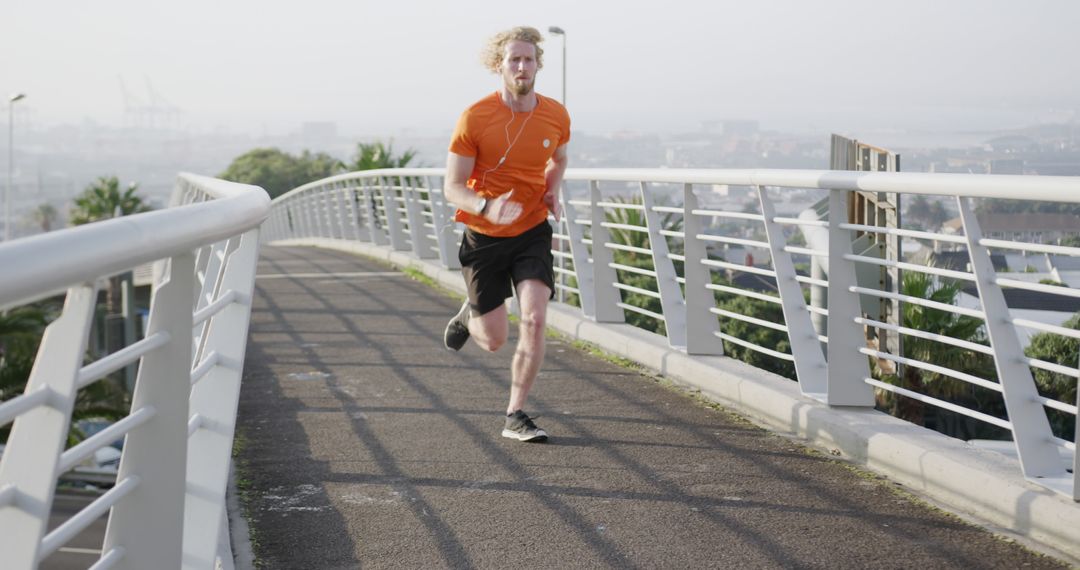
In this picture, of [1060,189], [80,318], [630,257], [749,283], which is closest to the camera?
[80,318]

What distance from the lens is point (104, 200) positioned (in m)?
63.6

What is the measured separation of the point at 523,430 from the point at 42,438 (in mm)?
4164

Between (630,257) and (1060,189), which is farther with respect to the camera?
(630,257)

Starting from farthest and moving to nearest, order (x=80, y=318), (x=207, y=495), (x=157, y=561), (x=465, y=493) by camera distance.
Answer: (x=465, y=493)
(x=207, y=495)
(x=157, y=561)
(x=80, y=318)

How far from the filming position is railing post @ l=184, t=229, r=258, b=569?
139 inches

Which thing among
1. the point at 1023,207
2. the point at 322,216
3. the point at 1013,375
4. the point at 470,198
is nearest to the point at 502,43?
the point at 470,198

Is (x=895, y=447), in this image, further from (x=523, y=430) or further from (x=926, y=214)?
(x=523, y=430)

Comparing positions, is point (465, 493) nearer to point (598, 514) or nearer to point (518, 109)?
point (598, 514)

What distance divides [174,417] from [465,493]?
2.43 metres

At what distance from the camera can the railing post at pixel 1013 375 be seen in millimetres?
4777

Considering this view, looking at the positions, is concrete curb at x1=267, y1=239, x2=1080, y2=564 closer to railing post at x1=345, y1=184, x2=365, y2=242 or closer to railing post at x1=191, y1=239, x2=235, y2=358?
railing post at x1=191, y1=239, x2=235, y2=358

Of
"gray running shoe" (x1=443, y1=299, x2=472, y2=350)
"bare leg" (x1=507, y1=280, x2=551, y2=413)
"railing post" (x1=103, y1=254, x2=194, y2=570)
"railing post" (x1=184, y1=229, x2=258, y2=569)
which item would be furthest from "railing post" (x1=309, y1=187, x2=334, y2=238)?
"railing post" (x1=103, y1=254, x2=194, y2=570)

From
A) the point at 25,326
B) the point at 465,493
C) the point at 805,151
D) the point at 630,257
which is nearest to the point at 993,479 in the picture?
the point at 465,493

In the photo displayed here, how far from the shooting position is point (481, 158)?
613 cm
